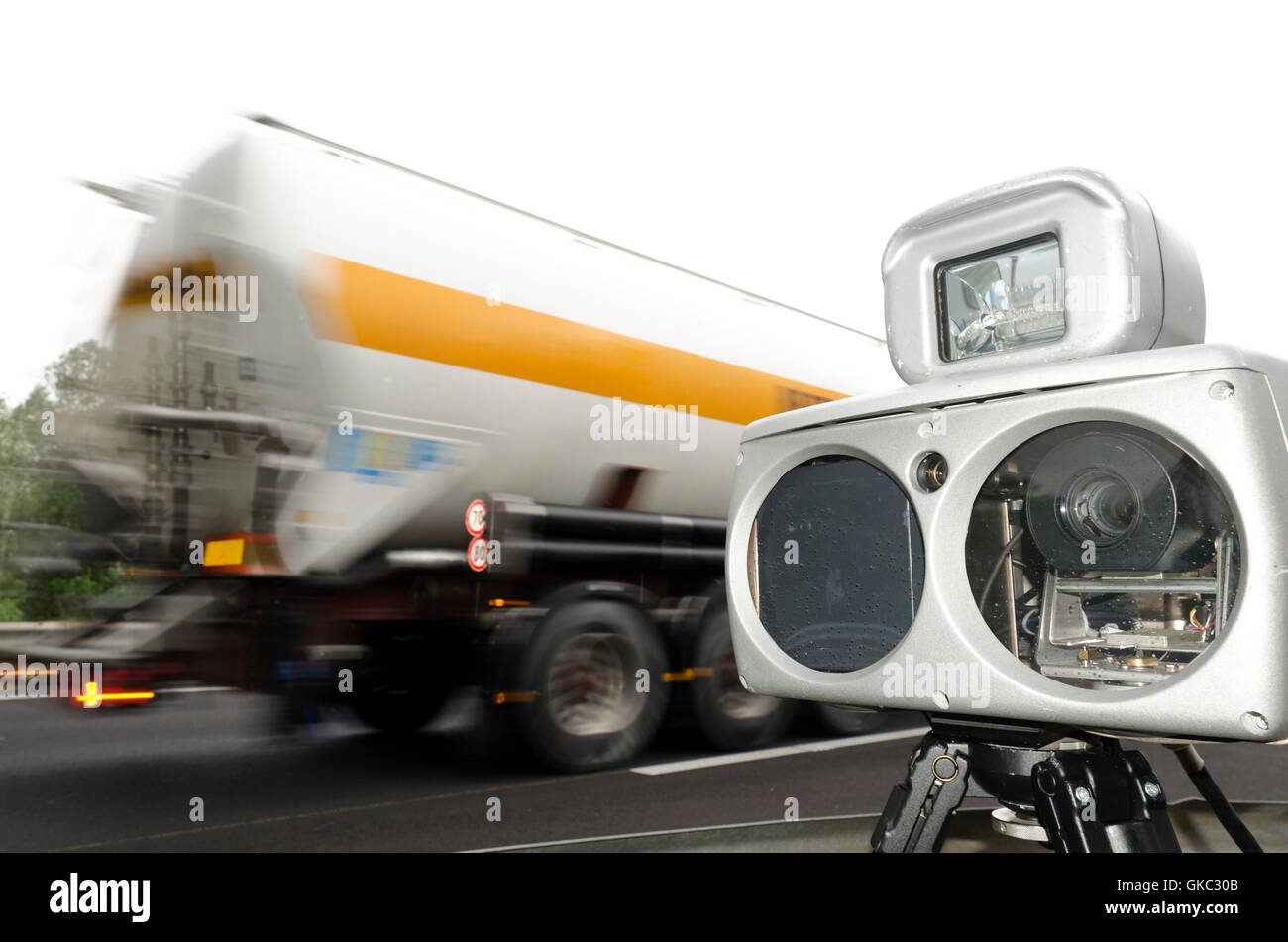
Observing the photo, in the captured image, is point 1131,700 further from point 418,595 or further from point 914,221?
point 418,595

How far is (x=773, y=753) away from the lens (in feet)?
21.0

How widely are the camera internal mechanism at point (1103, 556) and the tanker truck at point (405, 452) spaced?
3.84 m

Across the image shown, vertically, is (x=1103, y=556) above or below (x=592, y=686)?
above

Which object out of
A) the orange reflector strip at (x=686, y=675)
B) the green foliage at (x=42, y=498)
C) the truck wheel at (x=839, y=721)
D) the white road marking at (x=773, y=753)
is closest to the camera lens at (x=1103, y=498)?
the green foliage at (x=42, y=498)

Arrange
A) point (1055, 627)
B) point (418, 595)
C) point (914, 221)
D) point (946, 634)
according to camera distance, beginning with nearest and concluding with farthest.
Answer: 1. point (946, 634)
2. point (1055, 627)
3. point (914, 221)
4. point (418, 595)

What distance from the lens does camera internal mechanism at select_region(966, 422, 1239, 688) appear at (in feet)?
3.57

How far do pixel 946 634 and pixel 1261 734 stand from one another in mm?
311

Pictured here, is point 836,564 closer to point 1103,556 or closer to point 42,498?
point 1103,556

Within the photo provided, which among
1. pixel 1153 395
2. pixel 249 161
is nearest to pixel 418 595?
pixel 249 161

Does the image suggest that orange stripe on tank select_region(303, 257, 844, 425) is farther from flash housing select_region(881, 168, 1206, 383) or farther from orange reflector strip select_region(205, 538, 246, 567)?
flash housing select_region(881, 168, 1206, 383)

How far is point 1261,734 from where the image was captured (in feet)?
2.97

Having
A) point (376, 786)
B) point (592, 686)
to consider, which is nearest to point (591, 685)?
point (592, 686)

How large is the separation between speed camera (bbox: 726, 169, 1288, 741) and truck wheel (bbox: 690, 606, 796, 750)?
4.85m

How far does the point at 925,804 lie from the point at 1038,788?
0.48 ft
